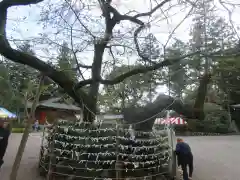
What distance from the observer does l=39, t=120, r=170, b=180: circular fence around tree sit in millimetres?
8117

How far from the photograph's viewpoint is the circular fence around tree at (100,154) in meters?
8.12

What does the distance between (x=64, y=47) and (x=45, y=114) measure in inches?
1235

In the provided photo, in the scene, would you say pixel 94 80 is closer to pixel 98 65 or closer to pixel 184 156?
pixel 98 65

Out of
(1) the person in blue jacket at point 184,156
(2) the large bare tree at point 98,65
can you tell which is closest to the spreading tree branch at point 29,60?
(2) the large bare tree at point 98,65

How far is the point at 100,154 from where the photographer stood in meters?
8.13

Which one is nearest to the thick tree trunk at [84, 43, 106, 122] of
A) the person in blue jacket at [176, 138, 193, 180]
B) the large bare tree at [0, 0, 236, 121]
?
the large bare tree at [0, 0, 236, 121]

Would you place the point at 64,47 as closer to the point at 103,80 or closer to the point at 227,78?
the point at 103,80

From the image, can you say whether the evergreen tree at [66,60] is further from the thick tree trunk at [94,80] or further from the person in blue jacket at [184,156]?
the person in blue jacket at [184,156]

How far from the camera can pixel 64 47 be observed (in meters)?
8.23

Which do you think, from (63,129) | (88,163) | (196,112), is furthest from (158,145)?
(63,129)

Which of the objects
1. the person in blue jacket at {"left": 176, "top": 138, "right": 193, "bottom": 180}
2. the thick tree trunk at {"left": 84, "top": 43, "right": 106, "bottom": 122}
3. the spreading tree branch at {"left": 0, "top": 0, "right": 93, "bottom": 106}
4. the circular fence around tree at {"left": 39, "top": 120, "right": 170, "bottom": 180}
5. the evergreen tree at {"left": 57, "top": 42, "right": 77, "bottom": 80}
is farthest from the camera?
the thick tree trunk at {"left": 84, "top": 43, "right": 106, "bottom": 122}

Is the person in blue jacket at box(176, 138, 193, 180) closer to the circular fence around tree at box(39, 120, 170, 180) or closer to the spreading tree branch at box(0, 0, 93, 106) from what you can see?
the circular fence around tree at box(39, 120, 170, 180)

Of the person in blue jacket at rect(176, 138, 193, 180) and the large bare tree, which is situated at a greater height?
the large bare tree

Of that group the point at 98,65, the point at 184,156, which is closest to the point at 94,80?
the point at 98,65
